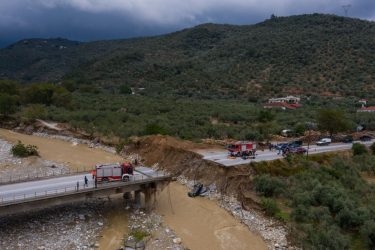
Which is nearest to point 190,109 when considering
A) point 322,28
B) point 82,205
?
point 82,205

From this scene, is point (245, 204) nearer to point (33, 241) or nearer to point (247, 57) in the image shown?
point (33, 241)

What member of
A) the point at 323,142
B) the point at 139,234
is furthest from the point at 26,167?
the point at 323,142

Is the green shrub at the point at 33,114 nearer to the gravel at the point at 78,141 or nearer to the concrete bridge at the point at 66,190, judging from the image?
the gravel at the point at 78,141

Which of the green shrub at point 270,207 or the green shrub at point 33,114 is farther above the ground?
the green shrub at point 33,114

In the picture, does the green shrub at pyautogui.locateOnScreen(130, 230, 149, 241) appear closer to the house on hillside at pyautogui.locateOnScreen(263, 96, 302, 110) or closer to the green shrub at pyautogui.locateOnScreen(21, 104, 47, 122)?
the green shrub at pyautogui.locateOnScreen(21, 104, 47, 122)

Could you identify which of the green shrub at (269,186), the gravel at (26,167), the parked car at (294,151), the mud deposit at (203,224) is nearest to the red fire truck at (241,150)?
the parked car at (294,151)
